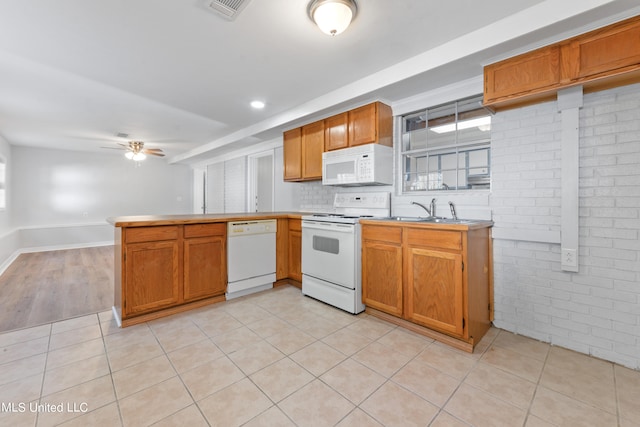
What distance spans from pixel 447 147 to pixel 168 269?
309 centimetres

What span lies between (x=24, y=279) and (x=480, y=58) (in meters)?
6.22

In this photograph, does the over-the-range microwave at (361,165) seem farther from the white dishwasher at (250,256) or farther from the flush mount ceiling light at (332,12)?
the flush mount ceiling light at (332,12)

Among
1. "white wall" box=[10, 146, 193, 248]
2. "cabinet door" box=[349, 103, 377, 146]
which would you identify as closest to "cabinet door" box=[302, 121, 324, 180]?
"cabinet door" box=[349, 103, 377, 146]

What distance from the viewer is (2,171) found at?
536 centimetres

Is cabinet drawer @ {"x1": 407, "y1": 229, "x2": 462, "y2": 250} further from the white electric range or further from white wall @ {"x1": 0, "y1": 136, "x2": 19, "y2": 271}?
white wall @ {"x1": 0, "y1": 136, "x2": 19, "y2": 271}

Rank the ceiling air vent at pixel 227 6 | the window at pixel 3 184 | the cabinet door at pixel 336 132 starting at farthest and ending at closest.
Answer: the window at pixel 3 184 < the cabinet door at pixel 336 132 < the ceiling air vent at pixel 227 6

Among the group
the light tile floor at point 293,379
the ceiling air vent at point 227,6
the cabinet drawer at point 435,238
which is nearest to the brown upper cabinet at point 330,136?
the cabinet drawer at point 435,238

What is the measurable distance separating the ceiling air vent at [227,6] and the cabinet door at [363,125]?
166 centimetres

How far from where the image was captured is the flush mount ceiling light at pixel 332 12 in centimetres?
176

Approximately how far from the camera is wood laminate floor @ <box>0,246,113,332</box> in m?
2.76

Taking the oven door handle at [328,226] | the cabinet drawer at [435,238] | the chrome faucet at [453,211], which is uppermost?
the chrome faucet at [453,211]

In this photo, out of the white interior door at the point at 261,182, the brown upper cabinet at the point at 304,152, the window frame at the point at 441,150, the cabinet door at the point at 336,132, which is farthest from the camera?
the white interior door at the point at 261,182

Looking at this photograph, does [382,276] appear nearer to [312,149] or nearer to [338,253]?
[338,253]

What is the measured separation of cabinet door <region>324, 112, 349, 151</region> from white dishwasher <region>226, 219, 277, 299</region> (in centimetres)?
124
